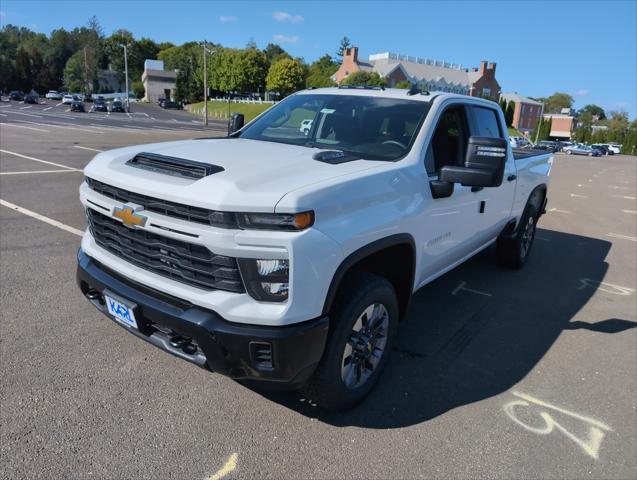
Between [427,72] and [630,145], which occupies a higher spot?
[427,72]

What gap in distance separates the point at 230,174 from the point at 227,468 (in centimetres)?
153

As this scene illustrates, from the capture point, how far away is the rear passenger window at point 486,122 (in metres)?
4.33

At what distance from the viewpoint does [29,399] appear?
287cm

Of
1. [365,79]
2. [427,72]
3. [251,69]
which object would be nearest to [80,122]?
[365,79]

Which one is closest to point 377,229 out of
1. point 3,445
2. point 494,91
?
point 3,445

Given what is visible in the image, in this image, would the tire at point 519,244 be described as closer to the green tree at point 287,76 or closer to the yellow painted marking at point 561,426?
the yellow painted marking at point 561,426

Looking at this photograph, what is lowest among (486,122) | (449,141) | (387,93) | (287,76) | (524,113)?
(449,141)

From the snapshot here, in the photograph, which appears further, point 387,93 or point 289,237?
point 387,93

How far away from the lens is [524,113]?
107 m

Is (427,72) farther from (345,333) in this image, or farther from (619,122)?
(345,333)

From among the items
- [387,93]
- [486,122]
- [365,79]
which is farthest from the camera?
[365,79]

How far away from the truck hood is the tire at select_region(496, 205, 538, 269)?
3.41m

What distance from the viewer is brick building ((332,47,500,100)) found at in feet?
290

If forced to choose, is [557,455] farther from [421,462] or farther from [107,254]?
[107,254]
